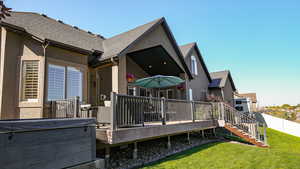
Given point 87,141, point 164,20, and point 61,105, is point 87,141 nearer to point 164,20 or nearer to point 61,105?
point 61,105

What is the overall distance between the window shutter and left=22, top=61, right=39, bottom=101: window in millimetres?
514

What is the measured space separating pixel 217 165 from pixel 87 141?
15.4ft

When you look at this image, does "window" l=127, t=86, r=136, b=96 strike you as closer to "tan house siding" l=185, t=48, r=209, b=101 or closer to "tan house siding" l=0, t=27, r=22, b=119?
"tan house siding" l=0, t=27, r=22, b=119

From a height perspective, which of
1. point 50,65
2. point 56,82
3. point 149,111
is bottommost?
point 149,111

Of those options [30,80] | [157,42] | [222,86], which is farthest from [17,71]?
[222,86]

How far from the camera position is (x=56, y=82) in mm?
8188

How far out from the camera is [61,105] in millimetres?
7332

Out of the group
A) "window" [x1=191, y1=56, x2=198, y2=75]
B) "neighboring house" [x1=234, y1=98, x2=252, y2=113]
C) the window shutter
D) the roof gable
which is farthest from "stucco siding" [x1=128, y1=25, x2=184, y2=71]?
"neighboring house" [x1=234, y1=98, x2=252, y2=113]

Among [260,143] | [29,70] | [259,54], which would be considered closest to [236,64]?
[259,54]

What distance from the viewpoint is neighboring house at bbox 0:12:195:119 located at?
24.3 ft

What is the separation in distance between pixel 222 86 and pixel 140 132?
1892 cm

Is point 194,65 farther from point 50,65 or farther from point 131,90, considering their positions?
point 50,65

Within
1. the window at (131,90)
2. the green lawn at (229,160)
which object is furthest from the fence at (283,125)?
the window at (131,90)

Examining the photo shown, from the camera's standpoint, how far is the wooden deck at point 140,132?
5309mm
